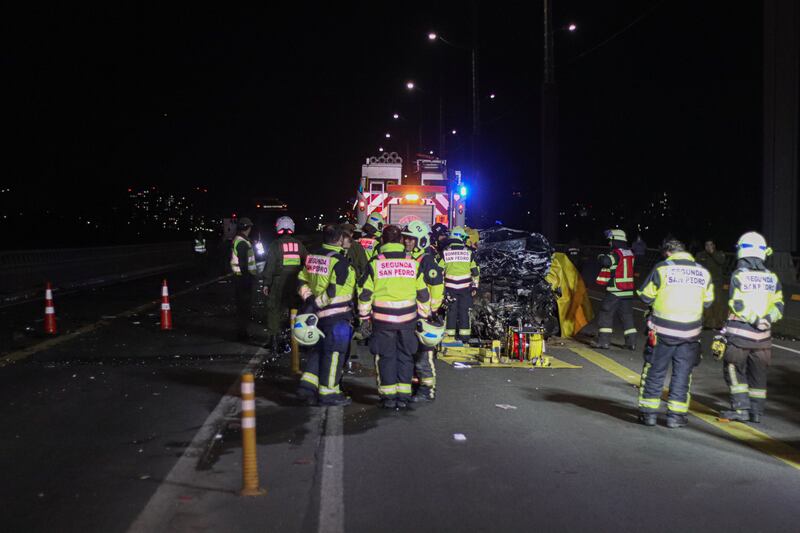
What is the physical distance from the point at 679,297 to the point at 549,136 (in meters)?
18.4

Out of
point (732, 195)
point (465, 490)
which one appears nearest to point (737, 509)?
point (465, 490)

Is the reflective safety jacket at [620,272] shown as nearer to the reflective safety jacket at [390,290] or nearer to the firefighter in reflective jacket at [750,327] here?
the firefighter in reflective jacket at [750,327]

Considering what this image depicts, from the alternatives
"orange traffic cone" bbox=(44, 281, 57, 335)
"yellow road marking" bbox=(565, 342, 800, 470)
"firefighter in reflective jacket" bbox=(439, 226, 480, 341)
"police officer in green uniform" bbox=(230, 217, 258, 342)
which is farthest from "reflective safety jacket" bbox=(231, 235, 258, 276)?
"yellow road marking" bbox=(565, 342, 800, 470)

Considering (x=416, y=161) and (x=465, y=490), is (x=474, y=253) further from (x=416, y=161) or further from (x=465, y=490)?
(x=416, y=161)

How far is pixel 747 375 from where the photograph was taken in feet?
27.3

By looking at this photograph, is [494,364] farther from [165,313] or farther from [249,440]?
[165,313]

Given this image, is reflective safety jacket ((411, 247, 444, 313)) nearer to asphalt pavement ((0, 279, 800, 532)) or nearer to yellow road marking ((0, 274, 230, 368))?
asphalt pavement ((0, 279, 800, 532))

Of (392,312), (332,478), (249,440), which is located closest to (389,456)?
(332,478)

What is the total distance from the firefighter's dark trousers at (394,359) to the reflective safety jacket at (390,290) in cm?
9

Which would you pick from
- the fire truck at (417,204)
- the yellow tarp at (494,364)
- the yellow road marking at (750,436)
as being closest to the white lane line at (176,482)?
the yellow tarp at (494,364)

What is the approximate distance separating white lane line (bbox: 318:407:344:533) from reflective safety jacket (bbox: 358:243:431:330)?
107 centimetres

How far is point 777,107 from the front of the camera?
16.3 metres

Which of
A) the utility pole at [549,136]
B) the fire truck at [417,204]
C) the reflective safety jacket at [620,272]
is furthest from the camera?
the utility pole at [549,136]

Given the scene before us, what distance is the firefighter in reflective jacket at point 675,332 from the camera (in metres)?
7.94
